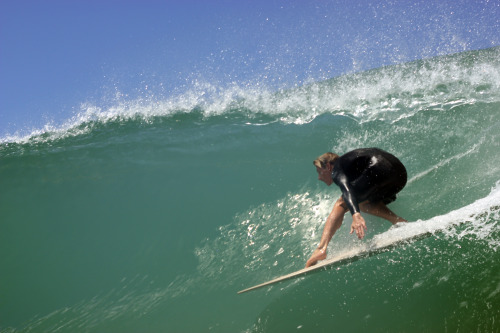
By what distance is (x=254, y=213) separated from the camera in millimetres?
5312

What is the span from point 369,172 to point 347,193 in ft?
1.38

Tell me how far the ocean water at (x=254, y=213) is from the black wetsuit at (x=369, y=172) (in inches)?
18.2

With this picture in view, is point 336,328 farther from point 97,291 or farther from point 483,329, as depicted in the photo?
point 97,291

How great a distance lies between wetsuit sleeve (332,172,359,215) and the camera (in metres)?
3.22

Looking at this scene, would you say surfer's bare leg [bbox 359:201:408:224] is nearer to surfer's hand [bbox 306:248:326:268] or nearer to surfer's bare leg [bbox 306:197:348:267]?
surfer's bare leg [bbox 306:197:348:267]

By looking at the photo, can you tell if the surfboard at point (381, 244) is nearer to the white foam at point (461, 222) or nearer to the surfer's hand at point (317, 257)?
the white foam at point (461, 222)

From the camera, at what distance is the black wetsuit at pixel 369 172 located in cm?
360

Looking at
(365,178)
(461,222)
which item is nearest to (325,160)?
(365,178)

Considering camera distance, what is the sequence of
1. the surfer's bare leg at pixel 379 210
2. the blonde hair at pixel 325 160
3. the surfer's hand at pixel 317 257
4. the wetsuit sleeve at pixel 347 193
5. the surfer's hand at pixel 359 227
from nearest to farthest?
the surfer's hand at pixel 359 227, the wetsuit sleeve at pixel 347 193, the surfer's hand at pixel 317 257, the surfer's bare leg at pixel 379 210, the blonde hair at pixel 325 160

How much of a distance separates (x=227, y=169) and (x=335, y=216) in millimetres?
2784

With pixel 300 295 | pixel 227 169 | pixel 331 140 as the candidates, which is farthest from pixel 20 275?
pixel 331 140

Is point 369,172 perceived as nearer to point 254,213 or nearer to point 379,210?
point 379,210

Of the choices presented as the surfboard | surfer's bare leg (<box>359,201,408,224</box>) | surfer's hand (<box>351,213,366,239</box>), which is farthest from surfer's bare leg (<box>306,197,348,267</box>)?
surfer's hand (<box>351,213,366,239</box>)

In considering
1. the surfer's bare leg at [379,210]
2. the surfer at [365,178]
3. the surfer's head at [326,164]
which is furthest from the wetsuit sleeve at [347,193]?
the surfer's bare leg at [379,210]
